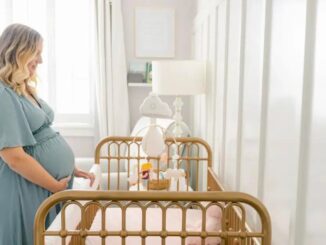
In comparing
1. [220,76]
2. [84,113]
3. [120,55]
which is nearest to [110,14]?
[120,55]

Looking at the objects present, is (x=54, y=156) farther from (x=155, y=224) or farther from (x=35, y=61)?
(x=155, y=224)

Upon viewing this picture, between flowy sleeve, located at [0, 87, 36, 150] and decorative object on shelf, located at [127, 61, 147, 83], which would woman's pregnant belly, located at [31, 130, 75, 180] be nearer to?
flowy sleeve, located at [0, 87, 36, 150]

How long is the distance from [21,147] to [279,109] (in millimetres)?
939

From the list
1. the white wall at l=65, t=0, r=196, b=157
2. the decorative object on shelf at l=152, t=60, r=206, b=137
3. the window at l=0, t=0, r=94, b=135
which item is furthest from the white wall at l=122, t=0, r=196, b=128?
the decorative object on shelf at l=152, t=60, r=206, b=137

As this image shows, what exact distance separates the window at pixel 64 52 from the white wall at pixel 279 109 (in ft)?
6.93

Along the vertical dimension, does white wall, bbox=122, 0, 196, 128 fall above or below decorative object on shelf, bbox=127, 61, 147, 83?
above

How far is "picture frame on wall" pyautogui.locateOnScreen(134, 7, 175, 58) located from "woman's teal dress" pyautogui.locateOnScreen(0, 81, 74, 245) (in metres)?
2.04

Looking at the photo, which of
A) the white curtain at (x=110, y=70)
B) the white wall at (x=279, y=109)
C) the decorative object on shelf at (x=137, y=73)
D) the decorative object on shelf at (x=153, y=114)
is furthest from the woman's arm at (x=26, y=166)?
the decorative object on shelf at (x=137, y=73)

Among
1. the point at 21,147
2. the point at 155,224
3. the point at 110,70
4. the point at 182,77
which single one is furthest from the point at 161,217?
the point at 110,70

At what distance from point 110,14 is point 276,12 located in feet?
8.29

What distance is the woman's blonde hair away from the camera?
1.44 m

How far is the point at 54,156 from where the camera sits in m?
1.55

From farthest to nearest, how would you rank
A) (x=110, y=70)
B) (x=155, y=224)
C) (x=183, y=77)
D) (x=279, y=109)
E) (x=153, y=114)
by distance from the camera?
1. (x=110, y=70)
2. (x=183, y=77)
3. (x=153, y=114)
4. (x=155, y=224)
5. (x=279, y=109)

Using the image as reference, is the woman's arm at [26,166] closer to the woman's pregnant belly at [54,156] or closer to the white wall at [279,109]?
the woman's pregnant belly at [54,156]
